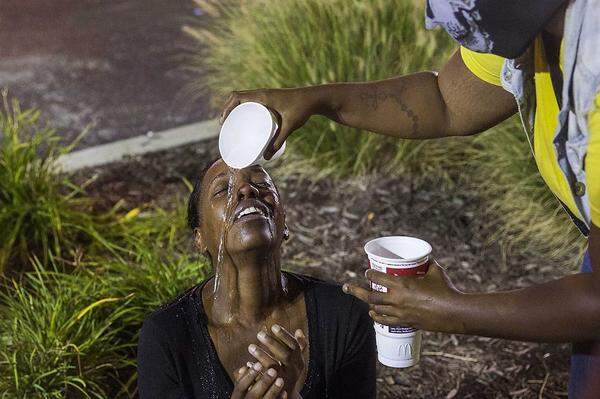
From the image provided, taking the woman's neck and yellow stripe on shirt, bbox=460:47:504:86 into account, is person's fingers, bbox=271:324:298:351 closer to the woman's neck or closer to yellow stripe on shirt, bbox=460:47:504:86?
the woman's neck

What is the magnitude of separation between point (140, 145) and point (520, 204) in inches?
122

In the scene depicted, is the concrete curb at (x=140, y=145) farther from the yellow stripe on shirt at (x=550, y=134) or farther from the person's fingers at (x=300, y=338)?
the yellow stripe on shirt at (x=550, y=134)

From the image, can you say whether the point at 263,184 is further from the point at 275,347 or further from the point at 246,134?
the point at 275,347

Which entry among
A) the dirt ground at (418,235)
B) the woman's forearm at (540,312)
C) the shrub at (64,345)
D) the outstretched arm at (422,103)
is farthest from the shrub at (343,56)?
the woman's forearm at (540,312)

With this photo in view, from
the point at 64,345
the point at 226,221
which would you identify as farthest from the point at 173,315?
the point at 64,345

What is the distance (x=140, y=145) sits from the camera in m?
7.44

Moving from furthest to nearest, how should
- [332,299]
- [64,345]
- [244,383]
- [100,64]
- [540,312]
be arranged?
[100,64] < [64,345] < [332,299] < [244,383] < [540,312]

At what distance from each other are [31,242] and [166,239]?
81 centimetres

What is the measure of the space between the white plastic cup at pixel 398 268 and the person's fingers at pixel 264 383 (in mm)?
389

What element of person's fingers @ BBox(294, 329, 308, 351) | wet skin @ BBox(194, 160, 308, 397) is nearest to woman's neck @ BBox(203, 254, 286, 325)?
wet skin @ BBox(194, 160, 308, 397)

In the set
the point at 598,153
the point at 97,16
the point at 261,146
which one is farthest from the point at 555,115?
the point at 97,16

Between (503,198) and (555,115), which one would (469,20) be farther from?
(503,198)

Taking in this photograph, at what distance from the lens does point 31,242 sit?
218 inches

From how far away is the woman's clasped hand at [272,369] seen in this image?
276 cm
